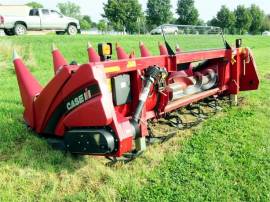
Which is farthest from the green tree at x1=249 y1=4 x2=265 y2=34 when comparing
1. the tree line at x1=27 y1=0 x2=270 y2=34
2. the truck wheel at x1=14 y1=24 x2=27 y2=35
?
the truck wheel at x1=14 y1=24 x2=27 y2=35

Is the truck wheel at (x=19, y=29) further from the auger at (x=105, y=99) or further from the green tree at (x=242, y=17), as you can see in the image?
the green tree at (x=242, y=17)

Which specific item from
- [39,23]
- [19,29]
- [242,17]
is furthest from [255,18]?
[19,29]

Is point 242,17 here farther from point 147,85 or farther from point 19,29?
point 147,85

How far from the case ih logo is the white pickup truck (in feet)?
54.9

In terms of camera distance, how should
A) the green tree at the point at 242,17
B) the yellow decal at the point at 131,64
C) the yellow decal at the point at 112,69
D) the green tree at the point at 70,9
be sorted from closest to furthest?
the yellow decal at the point at 112,69, the yellow decal at the point at 131,64, the green tree at the point at 242,17, the green tree at the point at 70,9

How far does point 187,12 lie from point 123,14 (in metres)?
9.16

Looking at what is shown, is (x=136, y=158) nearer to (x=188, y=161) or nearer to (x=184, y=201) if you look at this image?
(x=188, y=161)

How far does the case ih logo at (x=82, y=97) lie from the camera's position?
333 cm

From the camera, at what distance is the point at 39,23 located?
68.7ft

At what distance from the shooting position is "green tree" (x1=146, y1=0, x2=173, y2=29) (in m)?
51.4

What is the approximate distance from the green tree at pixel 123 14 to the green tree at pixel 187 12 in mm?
5880

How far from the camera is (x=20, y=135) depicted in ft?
14.5

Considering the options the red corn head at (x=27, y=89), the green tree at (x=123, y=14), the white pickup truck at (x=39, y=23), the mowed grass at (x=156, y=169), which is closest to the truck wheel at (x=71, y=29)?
the white pickup truck at (x=39, y=23)

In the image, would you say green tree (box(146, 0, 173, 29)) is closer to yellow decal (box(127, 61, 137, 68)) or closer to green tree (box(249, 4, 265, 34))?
green tree (box(249, 4, 265, 34))
